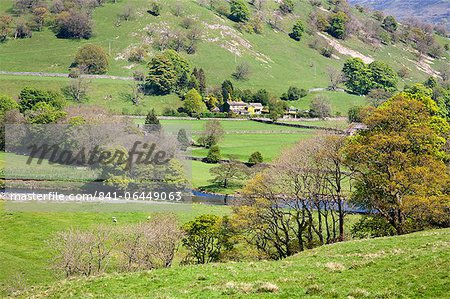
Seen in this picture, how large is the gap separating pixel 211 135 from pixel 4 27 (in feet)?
286

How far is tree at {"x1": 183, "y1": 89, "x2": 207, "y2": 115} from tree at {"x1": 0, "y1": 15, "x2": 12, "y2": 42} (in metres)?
62.6

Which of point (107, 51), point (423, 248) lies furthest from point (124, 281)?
point (107, 51)

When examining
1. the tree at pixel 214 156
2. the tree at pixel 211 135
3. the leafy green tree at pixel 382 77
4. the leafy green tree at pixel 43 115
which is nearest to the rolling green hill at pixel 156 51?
the leafy green tree at pixel 382 77

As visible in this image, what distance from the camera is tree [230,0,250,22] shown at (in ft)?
626

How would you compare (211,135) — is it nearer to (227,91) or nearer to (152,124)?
(152,124)

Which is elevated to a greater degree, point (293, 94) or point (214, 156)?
point (293, 94)

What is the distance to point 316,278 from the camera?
17.8 m

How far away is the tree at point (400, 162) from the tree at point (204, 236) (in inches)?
416

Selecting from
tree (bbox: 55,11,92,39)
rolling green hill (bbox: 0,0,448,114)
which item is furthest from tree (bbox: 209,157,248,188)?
tree (bbox: 55,11,92,39)

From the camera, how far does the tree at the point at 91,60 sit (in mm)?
139500

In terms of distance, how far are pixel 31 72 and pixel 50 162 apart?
68.6m

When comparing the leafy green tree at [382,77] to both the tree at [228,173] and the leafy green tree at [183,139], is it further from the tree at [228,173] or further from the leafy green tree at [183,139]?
the tree at [228,173]

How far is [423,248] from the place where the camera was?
828 inches

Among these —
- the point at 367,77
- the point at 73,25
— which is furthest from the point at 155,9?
the point at 367,77
